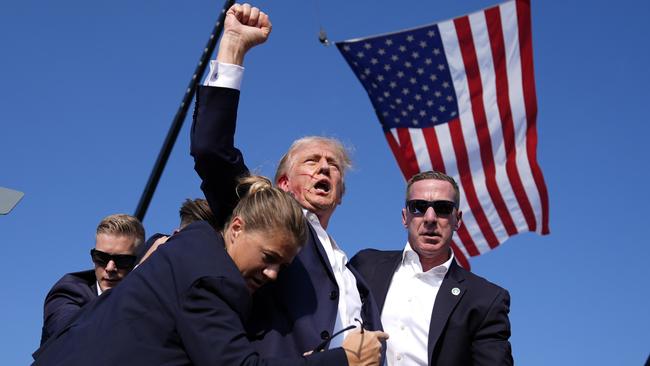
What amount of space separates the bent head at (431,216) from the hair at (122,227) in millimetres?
1630

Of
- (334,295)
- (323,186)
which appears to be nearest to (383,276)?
(323,186)

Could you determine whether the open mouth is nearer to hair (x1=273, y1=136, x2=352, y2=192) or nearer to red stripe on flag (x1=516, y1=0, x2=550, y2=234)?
hair (x1=273, y1=136, x2=352, y2=192)

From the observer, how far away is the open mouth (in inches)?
162

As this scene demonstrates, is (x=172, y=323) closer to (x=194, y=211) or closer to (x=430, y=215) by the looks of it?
(x=194, y=211)

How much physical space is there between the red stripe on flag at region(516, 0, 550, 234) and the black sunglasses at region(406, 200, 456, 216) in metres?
5.67

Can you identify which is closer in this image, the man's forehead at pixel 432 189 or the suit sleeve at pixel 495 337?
the suit sleeve at pixel 495 337

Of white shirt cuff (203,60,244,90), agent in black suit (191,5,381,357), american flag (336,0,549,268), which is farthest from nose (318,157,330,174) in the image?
american flag (336,0,549,268)

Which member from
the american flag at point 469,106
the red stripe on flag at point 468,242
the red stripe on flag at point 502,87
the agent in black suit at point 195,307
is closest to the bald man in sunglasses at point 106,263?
the agent in black suit at point 195,307

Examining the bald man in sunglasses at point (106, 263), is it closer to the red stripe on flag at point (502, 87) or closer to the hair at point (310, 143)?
the hair at point (310, 143)

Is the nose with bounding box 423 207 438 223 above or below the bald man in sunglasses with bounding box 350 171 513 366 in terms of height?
above

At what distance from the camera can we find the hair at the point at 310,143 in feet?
14.0

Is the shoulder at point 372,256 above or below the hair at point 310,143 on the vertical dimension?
below

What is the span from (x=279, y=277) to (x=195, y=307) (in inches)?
26.5

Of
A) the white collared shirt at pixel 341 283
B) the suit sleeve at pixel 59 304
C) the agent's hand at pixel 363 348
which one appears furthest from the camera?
the suit sleeve at pixel 59 304
